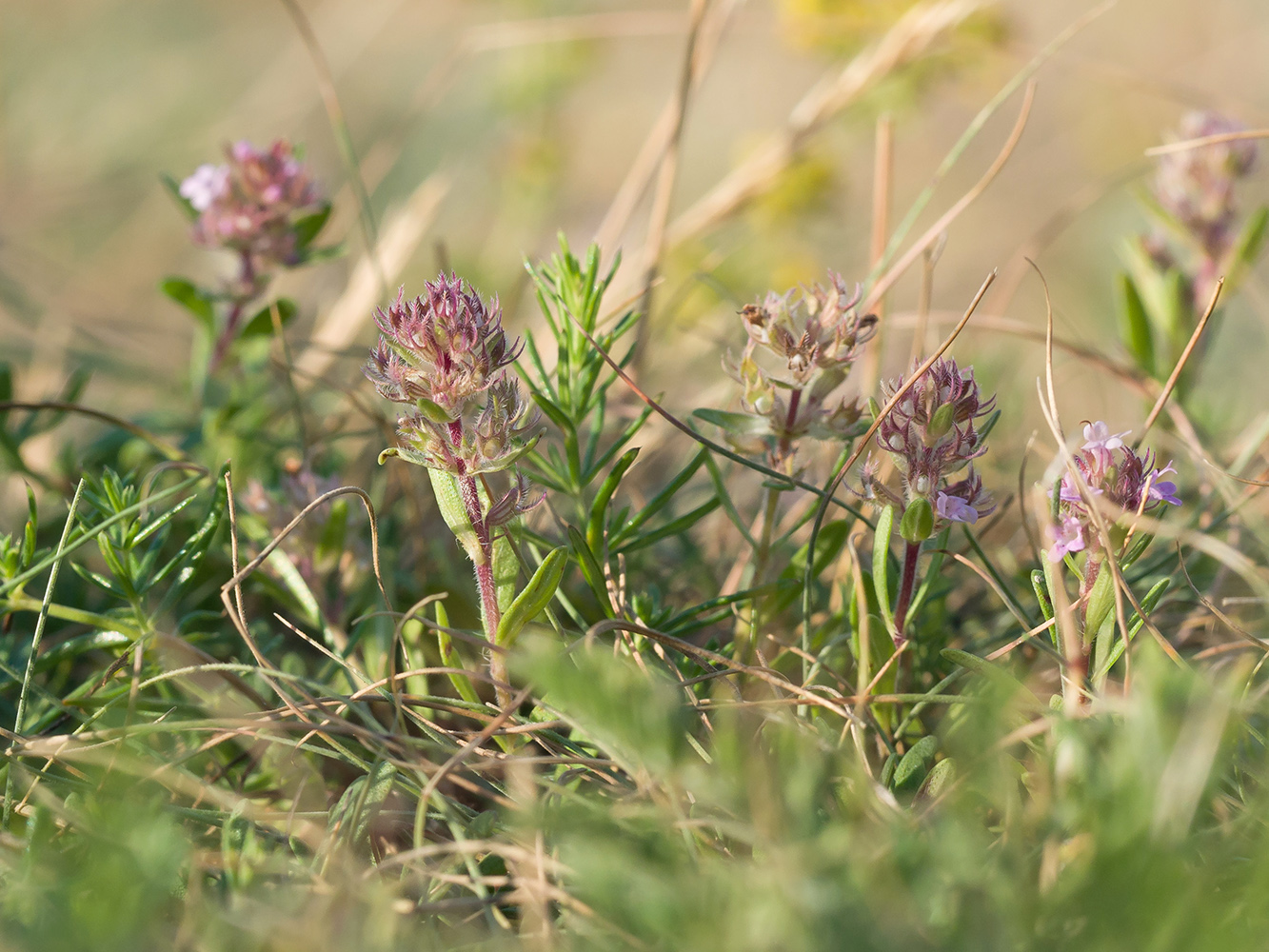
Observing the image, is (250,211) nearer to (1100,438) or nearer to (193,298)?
(193,298)

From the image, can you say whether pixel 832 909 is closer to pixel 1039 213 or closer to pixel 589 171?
pixel 1039 213

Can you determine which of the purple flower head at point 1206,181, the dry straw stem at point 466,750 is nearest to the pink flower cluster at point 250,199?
the dry straw stem at point 466,750

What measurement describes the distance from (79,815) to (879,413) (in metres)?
1.00

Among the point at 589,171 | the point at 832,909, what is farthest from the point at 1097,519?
the point at 589,171

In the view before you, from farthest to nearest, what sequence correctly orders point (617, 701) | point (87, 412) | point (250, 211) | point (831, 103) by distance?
point (831, 103)
point (250, 211)
point (87, 412)
point (617, 701)

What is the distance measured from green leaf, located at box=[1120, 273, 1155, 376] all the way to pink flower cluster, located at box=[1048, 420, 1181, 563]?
0.82m

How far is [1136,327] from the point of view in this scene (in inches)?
75.5

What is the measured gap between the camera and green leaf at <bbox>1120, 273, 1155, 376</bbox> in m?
1.88

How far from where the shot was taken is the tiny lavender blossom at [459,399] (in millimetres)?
1145

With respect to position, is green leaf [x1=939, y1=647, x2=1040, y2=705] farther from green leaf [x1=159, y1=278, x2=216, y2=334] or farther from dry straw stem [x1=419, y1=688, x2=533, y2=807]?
green leaf [x1=159, y1=278, x2=216, y2=334]

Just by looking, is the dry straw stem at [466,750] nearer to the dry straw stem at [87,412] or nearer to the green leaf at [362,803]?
the green leaf at [362,803]

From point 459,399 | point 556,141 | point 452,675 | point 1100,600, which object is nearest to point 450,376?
point 459,399

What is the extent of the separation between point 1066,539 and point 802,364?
39 cm

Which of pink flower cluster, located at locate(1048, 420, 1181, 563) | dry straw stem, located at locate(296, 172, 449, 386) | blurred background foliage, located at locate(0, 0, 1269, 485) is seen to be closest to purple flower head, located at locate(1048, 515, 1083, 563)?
pink flower cluster, located at locate(1048, 420, 1181, 563)
